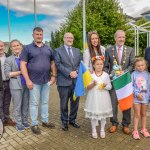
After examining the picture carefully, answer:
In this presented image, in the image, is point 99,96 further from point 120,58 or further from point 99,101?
point 120,58

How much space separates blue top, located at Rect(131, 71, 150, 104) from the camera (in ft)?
15.8

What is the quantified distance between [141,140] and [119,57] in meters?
1.72

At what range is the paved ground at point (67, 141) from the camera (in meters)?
4.48

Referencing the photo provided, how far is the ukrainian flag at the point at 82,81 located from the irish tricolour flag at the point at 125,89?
0.56 m

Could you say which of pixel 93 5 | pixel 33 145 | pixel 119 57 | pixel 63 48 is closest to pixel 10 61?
pixel 63 48

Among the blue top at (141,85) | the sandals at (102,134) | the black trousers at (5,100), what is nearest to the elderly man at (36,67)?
the black trousers at (5,100)

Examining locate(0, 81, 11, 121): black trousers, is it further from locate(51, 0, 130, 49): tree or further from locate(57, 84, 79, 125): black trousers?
locate(51, 0, 130, 49): tree

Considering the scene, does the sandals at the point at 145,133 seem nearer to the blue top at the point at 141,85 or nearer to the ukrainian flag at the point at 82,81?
the blue top at the point at 141,85

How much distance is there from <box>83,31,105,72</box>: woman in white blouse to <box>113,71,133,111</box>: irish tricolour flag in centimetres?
66

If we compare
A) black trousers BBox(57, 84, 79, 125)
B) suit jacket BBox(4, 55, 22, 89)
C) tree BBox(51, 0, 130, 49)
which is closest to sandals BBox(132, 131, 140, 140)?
black trousers BBox(57, 84, 79, 125)

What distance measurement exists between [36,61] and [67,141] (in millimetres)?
1759

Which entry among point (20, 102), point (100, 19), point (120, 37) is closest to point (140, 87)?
point (120, 37)

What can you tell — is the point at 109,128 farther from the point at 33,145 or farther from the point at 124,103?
the point at 33,145

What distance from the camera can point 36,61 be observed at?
507 cm
